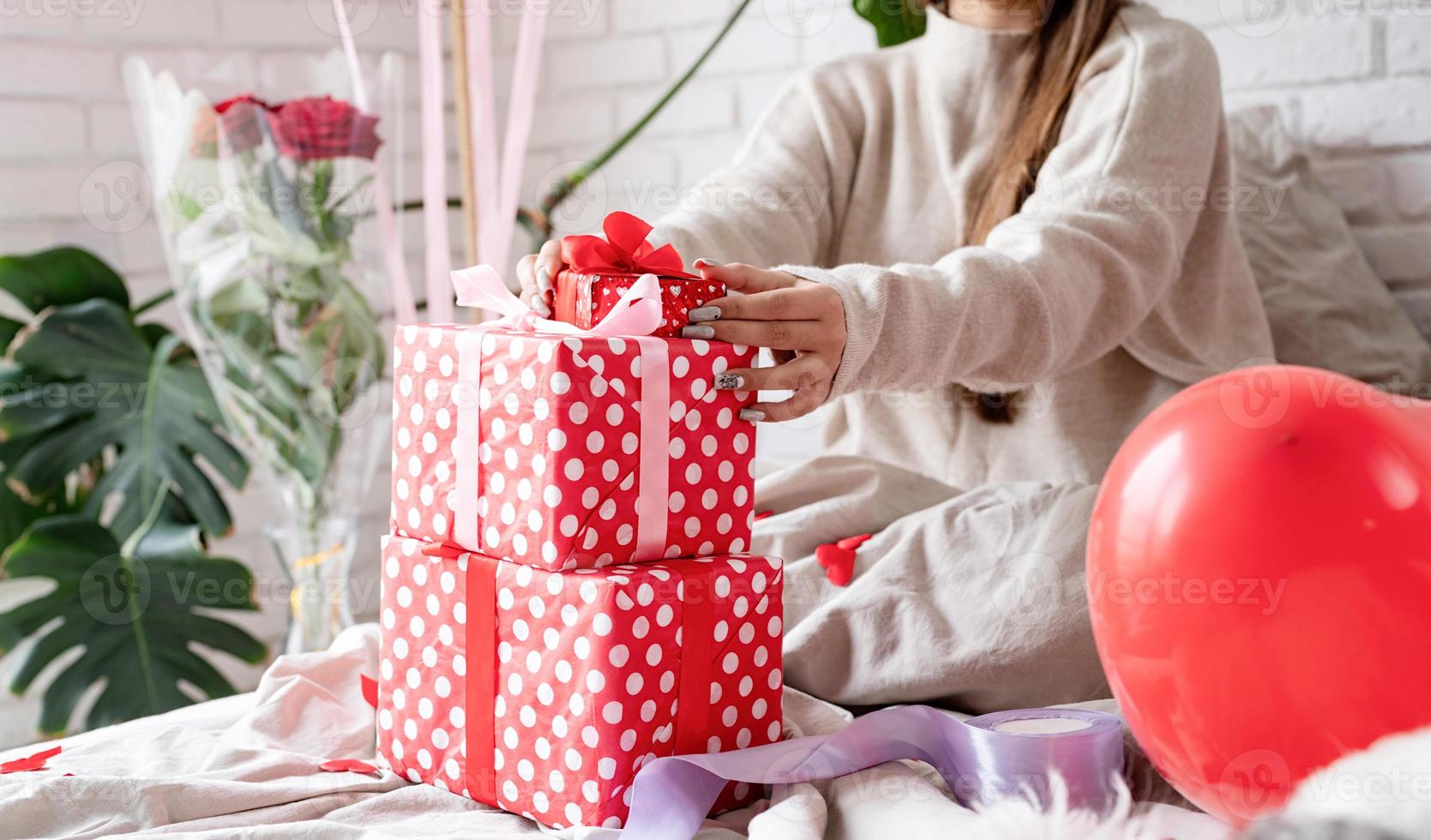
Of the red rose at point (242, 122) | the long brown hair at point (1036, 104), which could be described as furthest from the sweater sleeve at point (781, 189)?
the red rose at point (242, 122)

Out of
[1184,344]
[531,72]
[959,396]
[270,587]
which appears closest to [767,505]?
[959,396]

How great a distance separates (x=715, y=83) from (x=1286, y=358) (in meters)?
1.02

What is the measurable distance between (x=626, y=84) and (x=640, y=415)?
1551 mm

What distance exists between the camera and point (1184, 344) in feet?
4.26

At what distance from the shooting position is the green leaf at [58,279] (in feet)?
5.11

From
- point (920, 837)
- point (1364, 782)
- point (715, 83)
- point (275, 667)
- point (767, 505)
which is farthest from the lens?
point (715, 83)

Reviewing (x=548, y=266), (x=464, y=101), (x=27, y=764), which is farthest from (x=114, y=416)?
(x=548, y=266)

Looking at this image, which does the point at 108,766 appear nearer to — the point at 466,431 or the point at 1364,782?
the point at 466,431

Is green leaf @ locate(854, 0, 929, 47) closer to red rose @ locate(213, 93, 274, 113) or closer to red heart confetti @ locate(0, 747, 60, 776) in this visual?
red rose @ locate(213, 93, 274, 113)

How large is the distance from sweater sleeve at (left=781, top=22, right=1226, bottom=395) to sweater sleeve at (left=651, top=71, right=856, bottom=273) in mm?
244

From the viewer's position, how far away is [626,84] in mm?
2168

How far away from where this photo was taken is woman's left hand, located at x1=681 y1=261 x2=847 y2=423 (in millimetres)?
771

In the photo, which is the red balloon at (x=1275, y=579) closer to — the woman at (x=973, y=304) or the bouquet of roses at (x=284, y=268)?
the woman at (x=973, y=304)

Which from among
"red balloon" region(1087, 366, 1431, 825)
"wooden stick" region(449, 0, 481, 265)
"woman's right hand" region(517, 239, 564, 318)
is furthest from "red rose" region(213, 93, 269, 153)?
"red balloon" region(1087, 366, 1431, 825)
